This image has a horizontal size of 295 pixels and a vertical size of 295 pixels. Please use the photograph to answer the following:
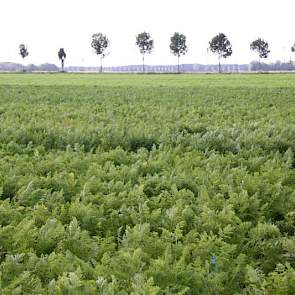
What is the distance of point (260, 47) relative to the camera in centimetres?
12262

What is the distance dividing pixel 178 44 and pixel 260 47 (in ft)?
66.9

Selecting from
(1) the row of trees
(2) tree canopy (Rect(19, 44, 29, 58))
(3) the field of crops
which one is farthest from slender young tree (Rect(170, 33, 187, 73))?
(3) the field of crops

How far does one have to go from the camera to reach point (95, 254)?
3775 millimetres

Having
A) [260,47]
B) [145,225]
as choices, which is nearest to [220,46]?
[260,47]

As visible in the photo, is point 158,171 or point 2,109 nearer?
point 158,171

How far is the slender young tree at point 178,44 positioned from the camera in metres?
122

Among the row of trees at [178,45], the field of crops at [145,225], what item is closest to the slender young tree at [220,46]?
the row of trees at [178,45]

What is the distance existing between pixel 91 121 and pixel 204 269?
32.9 feet

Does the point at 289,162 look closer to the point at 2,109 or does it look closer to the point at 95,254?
the point at 95,254

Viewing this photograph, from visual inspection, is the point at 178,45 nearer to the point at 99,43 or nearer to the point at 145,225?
the point at 99,43

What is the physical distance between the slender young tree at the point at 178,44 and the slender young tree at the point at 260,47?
16998mm

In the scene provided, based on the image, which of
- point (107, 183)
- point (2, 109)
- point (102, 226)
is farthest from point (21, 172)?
point (2, 109)

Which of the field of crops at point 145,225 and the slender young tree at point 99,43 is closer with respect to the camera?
the field of crops at point 145,225

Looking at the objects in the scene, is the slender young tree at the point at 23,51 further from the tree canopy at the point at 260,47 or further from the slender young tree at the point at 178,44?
the tree canopy at the point at 260,47
